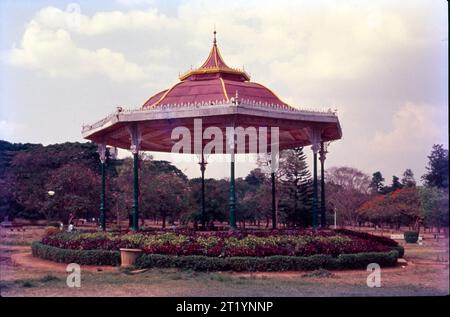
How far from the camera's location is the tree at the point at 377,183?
270ft

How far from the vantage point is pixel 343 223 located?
2751 inches

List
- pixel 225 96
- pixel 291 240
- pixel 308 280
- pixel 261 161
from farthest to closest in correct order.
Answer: pixel 261 161 → pixel 225 96 → pixel 291 240 → pixel 308 280

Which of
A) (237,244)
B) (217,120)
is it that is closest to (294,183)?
(217,120)

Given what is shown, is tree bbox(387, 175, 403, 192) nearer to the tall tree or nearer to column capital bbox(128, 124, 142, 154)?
the tall tree

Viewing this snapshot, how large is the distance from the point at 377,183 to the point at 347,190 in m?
16.3

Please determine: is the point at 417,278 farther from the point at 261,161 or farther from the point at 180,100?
the point at 261,161

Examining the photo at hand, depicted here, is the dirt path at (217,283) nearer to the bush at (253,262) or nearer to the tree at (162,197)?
the bush at (253,262)

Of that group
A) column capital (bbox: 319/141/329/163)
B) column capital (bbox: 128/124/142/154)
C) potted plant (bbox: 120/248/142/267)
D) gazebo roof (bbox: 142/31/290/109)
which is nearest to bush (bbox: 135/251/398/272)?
potted plant (bbox: 120/248/142/267)

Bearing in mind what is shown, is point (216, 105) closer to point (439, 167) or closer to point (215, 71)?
point (215, 71)

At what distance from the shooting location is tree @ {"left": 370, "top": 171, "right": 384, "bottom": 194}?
82.3 metres

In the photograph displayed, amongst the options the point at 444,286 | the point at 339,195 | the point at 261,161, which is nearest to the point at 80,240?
the point at 444,286

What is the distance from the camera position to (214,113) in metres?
20.0

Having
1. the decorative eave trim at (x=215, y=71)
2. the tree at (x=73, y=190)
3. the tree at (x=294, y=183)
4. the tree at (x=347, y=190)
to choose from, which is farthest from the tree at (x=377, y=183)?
the decorative eave trim at (x=215, y=71)
